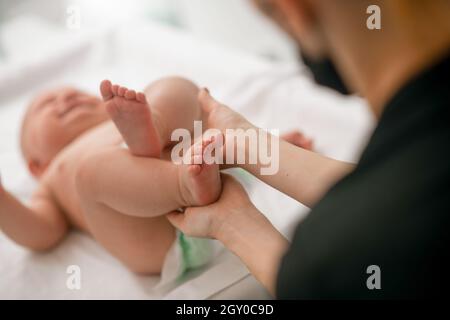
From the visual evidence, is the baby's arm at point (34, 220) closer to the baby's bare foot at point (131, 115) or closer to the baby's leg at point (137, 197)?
the baby's leg at point (137, 197)

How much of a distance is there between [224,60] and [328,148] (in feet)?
1.38

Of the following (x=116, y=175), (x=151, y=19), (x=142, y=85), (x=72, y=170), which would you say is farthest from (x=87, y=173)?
(x=151, y=19)

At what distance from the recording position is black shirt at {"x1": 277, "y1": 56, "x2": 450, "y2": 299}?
0.41m

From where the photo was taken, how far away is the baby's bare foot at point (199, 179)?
0.73 meters

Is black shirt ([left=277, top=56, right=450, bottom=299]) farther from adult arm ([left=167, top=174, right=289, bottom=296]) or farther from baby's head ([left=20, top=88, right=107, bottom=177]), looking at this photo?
baby's head ([left=20, top=88, right=107, bottom=177])

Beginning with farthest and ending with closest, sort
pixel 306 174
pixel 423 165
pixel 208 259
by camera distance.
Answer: pixel 208 259
pixel 306 174
pixel 423 165

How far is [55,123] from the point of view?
1083 millimetres

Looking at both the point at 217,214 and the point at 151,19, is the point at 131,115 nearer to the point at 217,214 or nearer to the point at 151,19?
the point at 217,214

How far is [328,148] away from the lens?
3.57ft

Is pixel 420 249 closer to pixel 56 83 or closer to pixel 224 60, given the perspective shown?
pixel 224 60

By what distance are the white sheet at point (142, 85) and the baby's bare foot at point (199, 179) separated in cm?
12

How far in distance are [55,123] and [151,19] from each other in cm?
85
